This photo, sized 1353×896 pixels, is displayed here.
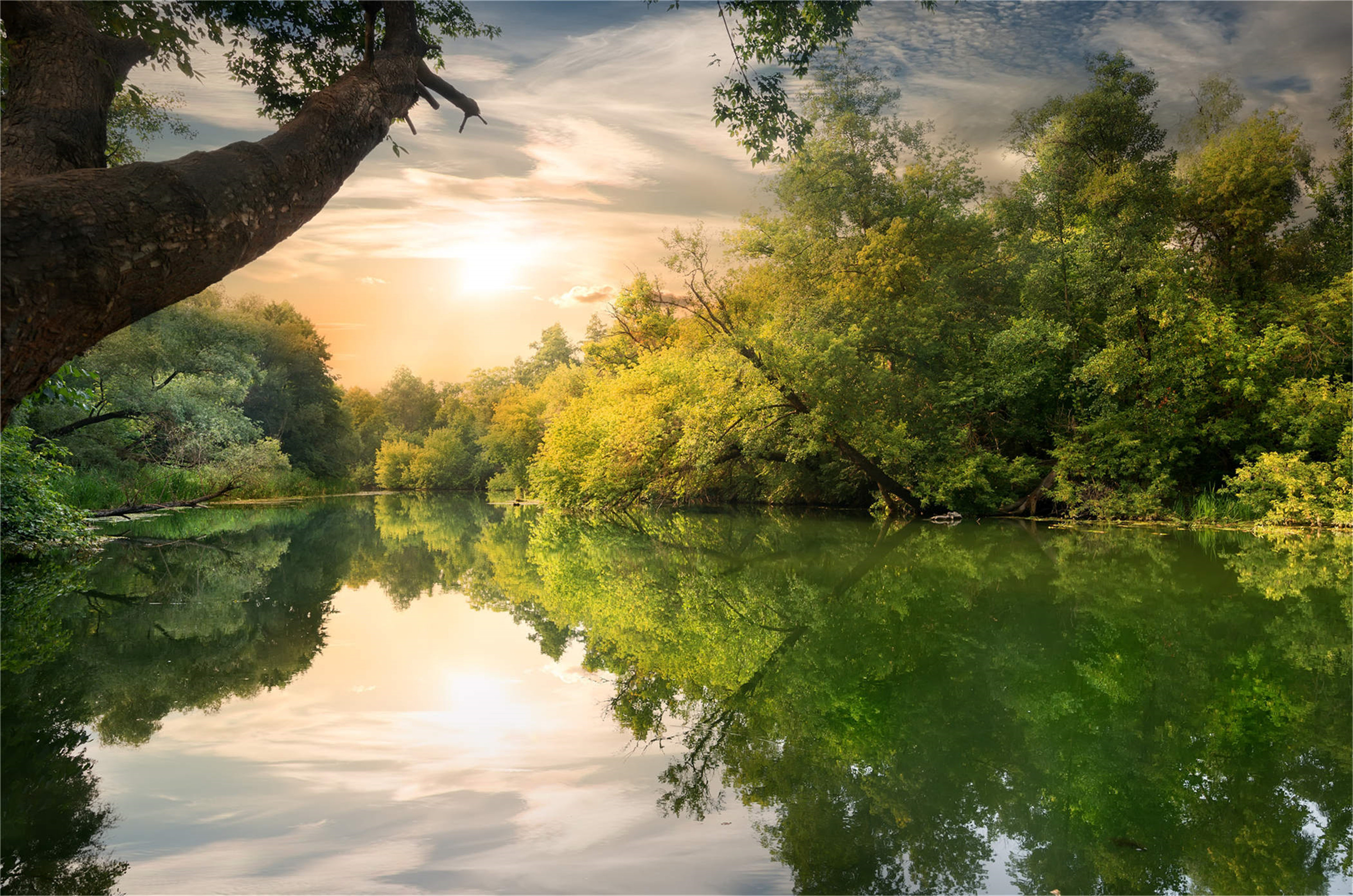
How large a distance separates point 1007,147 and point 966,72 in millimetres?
2456

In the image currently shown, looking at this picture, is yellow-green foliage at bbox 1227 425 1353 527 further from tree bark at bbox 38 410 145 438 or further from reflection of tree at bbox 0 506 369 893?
tree bark at bbox 38 410 145 438

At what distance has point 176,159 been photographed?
3426 millimetres

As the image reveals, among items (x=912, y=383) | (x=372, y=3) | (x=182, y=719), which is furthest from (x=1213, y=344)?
(x=182, y=719)

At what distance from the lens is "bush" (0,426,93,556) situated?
958 cm

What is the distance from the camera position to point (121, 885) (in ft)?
8.37

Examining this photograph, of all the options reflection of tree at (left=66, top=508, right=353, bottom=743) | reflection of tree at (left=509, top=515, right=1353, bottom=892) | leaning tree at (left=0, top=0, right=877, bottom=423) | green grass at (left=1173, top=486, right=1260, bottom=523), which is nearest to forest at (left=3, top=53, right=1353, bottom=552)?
green grass at (left=1173, top=486, right=1260, bottom=523)

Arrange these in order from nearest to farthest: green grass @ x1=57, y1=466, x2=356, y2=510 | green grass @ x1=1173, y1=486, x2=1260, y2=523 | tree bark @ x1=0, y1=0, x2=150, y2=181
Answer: tree bark @ x1=0, y1=0, x2=150, y2=181 → green grass @ x1=1173, y1=486, x2=1260, y2=523 → green grass @ x1=57, y1=466, x2=356, y2=510

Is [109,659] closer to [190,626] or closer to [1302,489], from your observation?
[190,626]

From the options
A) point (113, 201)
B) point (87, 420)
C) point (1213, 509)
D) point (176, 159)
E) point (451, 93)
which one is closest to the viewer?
point (113, 201)

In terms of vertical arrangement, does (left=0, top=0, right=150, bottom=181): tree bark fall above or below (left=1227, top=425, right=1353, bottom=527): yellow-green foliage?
above

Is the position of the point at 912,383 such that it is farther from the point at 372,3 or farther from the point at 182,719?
the point at 182,719

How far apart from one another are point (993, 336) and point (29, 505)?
1791 centimetres

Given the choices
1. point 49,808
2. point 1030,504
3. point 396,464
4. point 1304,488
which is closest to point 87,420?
point 49,808

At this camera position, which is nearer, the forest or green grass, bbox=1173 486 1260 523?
green grass, bbox=1173 486 1260 523
